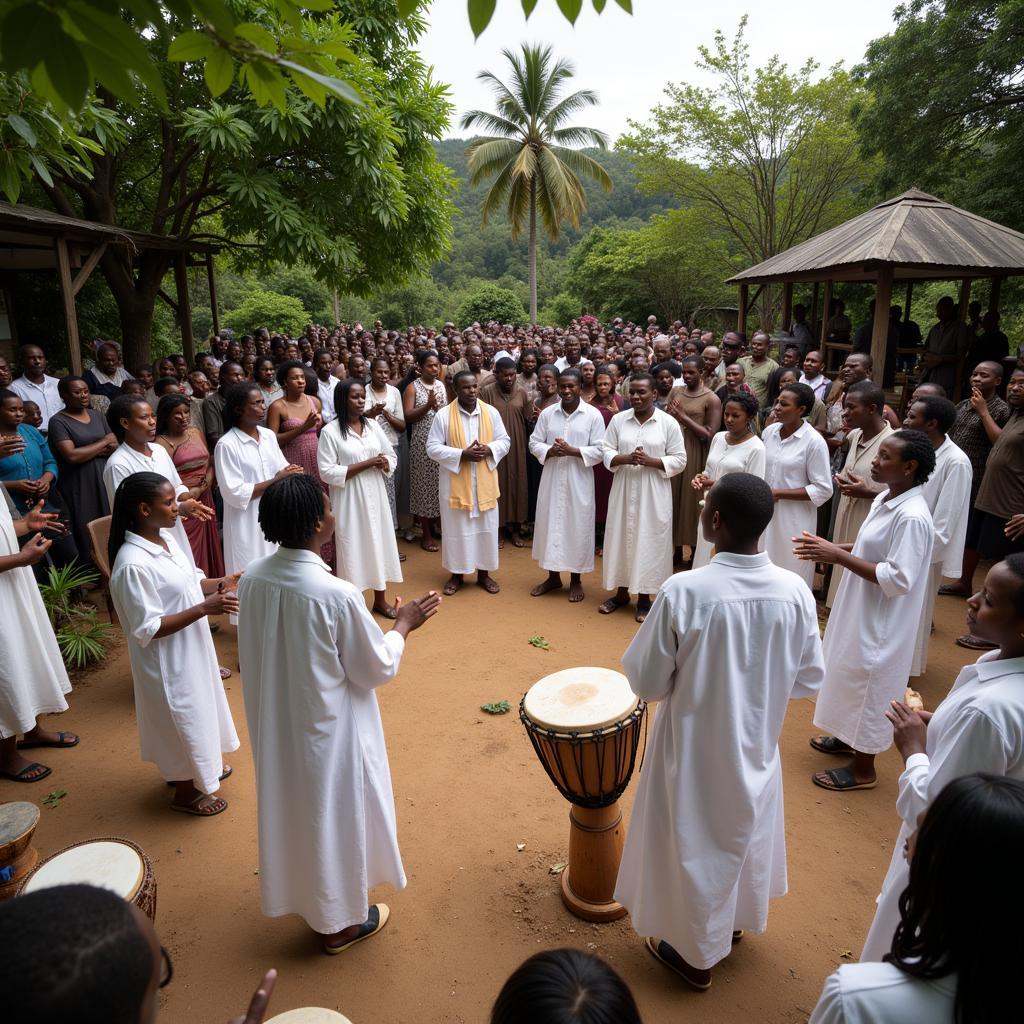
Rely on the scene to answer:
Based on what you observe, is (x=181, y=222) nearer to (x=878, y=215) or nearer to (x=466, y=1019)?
(x=878, y=215)

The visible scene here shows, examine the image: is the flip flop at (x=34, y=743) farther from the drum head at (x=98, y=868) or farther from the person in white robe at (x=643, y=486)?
the person in white robe at (x=643, y=486)

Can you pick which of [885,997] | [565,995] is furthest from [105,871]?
[885,997]

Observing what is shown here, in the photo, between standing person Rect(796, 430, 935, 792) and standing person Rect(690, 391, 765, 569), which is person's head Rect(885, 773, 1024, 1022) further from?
standing person Rect(690, 391, 765, 569)

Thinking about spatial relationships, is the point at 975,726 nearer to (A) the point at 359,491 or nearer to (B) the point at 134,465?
(B) the point at 134,465

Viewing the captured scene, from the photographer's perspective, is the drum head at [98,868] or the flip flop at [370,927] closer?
the drum head at [98,868]

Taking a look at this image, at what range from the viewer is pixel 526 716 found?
10.8 ft

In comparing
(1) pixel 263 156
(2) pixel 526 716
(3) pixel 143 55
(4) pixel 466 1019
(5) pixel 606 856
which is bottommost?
(4) pixel 466 1019

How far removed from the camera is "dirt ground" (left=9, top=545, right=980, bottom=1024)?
3051 mm

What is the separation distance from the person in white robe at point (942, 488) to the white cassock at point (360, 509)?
14.1ft

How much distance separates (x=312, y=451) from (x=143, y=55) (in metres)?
5.81

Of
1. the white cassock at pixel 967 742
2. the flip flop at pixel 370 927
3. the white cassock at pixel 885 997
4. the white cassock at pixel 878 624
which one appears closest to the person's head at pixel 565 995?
the white cassock at pixel 885 997

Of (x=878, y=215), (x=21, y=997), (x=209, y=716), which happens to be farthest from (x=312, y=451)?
(x=878, y=215)

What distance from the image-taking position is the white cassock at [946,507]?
503 centimetres

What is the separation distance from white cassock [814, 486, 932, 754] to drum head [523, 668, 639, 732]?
1.59 meters
